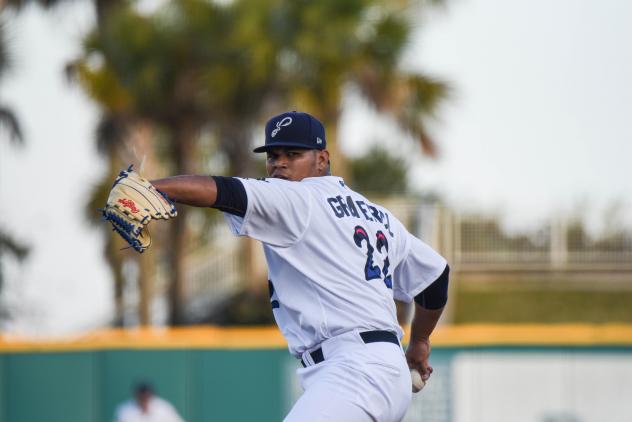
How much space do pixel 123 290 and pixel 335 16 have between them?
6.45 m

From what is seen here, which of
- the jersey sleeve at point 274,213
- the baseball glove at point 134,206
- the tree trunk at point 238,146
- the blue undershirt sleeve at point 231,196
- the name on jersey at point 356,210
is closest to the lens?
the baseball glove at point 134,206

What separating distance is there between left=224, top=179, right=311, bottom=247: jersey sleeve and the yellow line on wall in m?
7.54

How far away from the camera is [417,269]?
4.50 metres

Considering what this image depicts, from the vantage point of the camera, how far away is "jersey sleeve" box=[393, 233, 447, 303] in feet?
14.7

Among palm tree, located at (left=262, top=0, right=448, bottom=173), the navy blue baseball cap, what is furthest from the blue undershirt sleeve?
palm tree, located at (left=262, top=0, right=448, bottom=173)

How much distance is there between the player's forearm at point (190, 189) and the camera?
346cm

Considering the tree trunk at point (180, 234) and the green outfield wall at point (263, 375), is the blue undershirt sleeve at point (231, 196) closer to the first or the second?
the green outfield wall at point (263, 375)

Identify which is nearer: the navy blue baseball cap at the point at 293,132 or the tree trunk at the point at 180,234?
the navy blue baseball cap at the point at 293,132

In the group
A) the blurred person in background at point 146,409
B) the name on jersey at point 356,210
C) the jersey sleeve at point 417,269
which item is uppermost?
the name on jersey at point 356,210

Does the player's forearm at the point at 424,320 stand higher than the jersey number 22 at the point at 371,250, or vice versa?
the jersey number 22 at the point at 371,250

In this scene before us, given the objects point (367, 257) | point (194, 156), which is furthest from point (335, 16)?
point (367, 257)

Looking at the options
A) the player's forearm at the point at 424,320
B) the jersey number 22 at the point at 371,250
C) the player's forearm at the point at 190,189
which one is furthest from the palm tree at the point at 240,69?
the player's forearm at the point at 190,189

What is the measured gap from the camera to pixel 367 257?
4.00 meters

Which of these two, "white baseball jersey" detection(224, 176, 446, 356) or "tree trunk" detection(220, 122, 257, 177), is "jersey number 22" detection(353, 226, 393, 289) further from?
"tree trunk" detection(220, 122, 257, 177)
